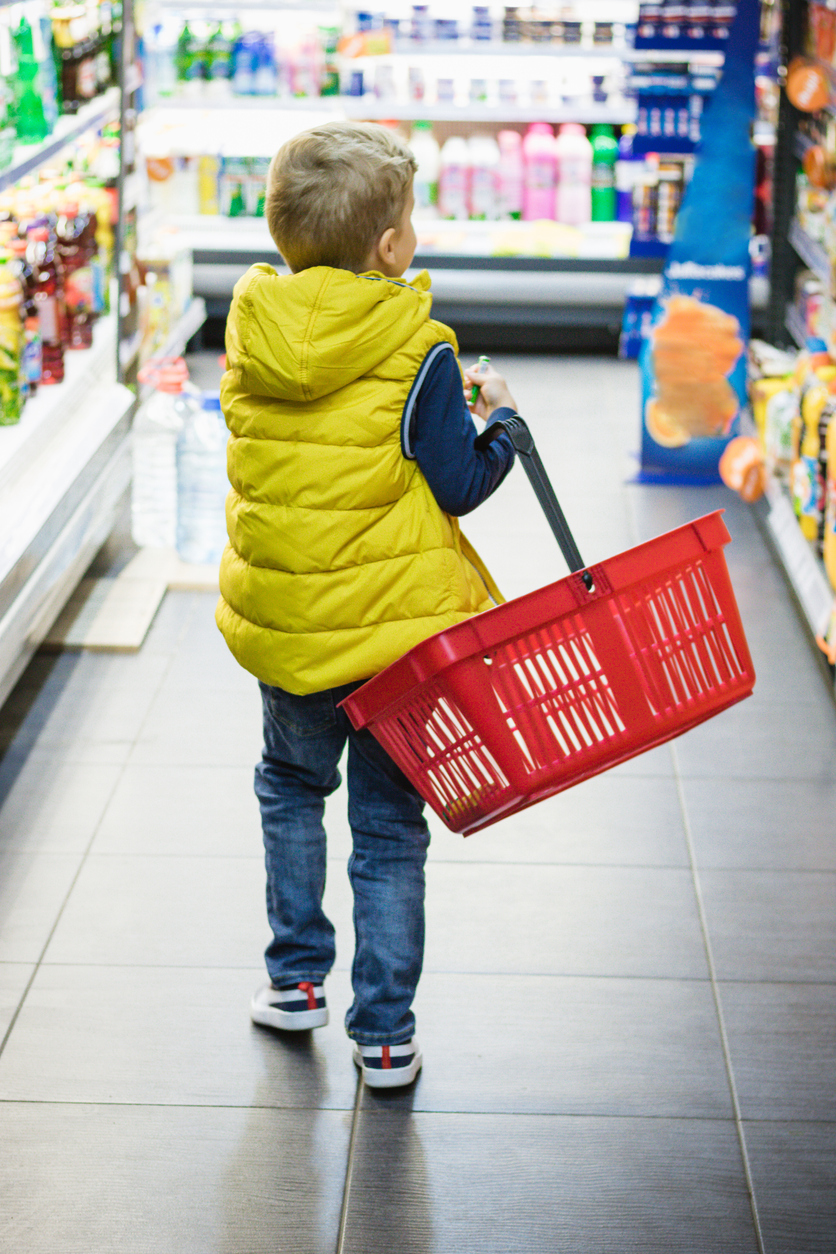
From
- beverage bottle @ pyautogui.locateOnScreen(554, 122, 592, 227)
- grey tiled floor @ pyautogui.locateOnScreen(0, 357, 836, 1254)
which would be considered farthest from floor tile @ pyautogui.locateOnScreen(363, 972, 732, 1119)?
beverage bottle @ pyautogui.locateOnScreen(554, 122, 592, 227)

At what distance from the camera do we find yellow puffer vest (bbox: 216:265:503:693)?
1.80 m

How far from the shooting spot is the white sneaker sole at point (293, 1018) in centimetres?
233

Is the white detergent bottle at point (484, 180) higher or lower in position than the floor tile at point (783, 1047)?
higher

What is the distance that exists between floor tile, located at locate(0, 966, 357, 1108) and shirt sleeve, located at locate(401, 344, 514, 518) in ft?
3.15

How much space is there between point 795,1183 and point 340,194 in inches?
59.8

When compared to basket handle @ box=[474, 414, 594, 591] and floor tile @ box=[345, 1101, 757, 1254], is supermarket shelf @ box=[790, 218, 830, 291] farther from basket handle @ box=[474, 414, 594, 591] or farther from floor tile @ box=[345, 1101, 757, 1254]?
floor tile @ box=[345, 1101, 757, 1254]

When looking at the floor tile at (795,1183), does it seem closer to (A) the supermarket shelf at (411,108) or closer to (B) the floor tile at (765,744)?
(B) the floor tile at (765,744)

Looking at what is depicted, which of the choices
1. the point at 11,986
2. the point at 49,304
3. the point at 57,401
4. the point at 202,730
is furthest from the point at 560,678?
the point at 49,304

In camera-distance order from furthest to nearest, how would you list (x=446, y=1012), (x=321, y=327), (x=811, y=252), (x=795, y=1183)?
(x=811, y=252) < (x=446, y=1012) < (x=795, y=1183) < (x=321, y=327)

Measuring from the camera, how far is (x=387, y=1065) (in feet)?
7.28

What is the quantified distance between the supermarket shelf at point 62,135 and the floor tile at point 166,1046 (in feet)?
6.06

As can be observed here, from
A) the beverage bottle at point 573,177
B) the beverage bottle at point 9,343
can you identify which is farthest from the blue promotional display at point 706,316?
the beverage bottle at point 9,343

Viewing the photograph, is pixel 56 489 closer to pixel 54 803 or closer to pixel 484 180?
pixel 54 803

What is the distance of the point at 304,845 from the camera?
2227mm
